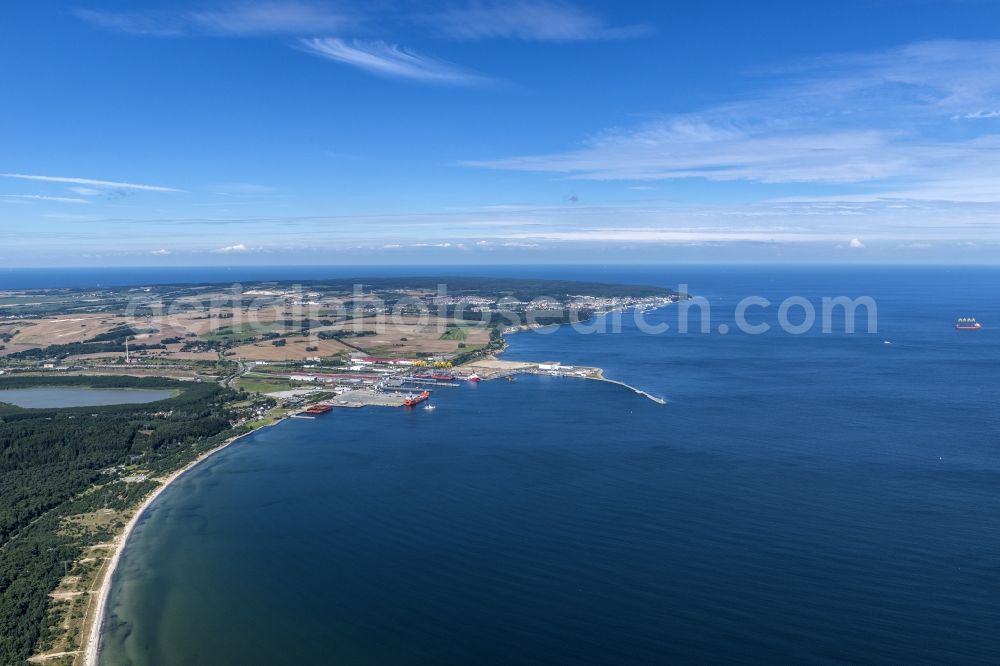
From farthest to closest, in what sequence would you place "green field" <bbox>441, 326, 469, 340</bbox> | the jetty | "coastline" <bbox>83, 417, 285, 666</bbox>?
"green field" <bbox>441, 326, 469, 340</bbox> → the jetty → "coastline" <bbox>83, 417, 285, 666</bbox>

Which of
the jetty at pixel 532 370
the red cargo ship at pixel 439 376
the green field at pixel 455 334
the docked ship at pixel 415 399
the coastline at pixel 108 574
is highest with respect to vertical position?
the green field at pixel 455 334

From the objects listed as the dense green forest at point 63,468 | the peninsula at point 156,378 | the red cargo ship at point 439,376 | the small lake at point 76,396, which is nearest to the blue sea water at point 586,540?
the peninsula at point 156,378

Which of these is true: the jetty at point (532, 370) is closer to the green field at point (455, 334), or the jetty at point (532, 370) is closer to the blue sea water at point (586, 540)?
the blue sea water at point (586, 540)

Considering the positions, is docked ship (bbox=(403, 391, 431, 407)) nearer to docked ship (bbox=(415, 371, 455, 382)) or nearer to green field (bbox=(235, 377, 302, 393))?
docked ship (bbox=(415, 371, 455, 382))

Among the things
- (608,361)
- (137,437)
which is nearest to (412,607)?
(137,437)

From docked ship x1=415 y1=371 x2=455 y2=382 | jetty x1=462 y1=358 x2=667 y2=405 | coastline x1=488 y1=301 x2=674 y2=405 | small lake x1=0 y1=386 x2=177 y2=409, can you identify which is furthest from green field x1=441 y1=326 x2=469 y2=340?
small lake x1=0 y1=386 x2=177 y2=409

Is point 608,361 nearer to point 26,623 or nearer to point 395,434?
point 395,434
